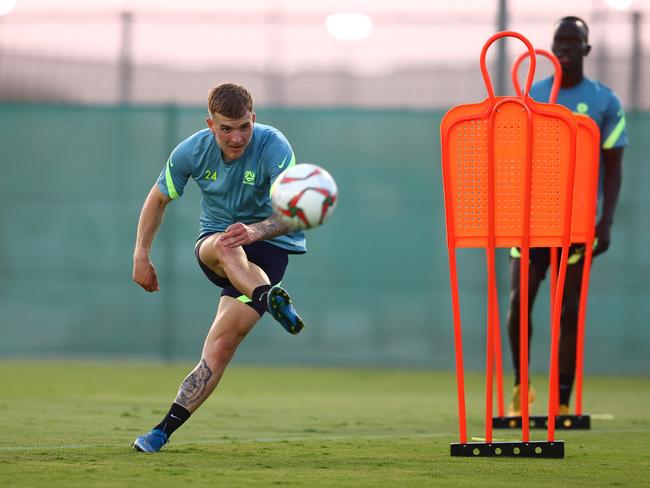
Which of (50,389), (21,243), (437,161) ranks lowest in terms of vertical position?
(50,389)

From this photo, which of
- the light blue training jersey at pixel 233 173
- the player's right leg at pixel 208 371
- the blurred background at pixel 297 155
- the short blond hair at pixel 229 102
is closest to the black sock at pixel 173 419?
the player's right leg at pixel 208 371

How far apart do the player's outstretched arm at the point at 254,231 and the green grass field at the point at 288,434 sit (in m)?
1.03

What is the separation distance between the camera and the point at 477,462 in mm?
6258

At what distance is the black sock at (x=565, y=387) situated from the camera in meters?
8.61

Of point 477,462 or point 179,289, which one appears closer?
point 477,462

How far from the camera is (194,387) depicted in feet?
21.8

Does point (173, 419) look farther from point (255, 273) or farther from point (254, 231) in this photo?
point (254, 231)

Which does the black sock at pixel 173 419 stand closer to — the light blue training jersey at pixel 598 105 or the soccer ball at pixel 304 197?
the soccer ball at pixel 304 197

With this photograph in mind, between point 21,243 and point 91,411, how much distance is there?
547 cm

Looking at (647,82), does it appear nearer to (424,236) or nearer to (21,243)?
(424,236)

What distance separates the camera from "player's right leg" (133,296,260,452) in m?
6.59

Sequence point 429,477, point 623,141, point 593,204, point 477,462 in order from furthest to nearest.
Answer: point 623,141 < point 593,204 < point 477,462 < point 429,477

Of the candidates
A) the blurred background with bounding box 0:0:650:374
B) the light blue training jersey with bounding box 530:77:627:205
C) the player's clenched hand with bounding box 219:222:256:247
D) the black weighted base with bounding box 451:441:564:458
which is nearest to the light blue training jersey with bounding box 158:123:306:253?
the player's clenched hand with bounding box 219:222:256:247

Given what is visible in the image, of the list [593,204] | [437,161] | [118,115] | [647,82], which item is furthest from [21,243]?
[593,204]
